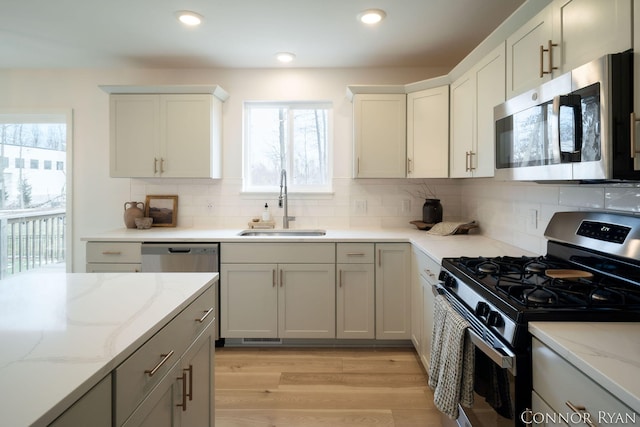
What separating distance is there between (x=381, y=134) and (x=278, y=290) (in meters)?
1.55

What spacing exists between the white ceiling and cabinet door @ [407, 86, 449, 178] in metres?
0.42

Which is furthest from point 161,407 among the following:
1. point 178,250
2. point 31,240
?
point 31,240

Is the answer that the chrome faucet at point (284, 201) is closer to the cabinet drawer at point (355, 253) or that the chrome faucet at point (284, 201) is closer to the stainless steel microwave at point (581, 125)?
the cabinet drawer at point (355, 253)

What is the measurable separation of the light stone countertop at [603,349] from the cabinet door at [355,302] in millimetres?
1782

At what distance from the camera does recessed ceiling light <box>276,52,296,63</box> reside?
313 cm

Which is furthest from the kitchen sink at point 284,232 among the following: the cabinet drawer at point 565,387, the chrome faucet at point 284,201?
the cabinet drawer at point 565,387

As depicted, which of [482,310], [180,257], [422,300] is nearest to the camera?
[482,310]

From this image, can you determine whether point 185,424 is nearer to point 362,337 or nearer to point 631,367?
point 631,367

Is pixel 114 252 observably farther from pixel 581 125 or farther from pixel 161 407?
pixel 581 125

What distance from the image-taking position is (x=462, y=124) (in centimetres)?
266

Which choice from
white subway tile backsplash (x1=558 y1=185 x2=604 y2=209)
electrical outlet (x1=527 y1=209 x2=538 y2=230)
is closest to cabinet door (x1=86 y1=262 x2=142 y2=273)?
electrical outlet (x1=527 y1=209 x2=538 y2=230)

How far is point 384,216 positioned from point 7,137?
3.76m

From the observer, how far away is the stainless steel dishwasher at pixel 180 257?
2.83 m

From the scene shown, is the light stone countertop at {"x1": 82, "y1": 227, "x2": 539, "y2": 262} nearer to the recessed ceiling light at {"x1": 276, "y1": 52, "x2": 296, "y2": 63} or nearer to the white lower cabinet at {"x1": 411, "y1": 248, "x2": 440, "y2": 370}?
the white lower cabinet at {"x1": 411, "y1": 248, "x2": 440, "y2": 370}
